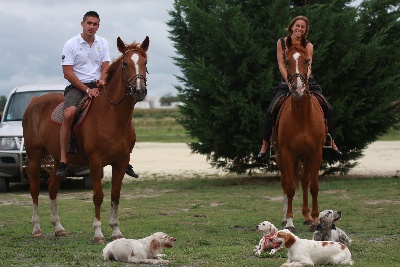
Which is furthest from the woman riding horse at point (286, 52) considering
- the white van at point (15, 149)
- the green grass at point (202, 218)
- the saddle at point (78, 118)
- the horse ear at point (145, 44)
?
the white van at point (15, 149)

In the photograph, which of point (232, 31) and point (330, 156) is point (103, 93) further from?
point (330, 156)

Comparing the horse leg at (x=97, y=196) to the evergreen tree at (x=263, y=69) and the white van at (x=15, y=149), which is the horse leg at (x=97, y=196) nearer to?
the white van at (x=15, y=149)

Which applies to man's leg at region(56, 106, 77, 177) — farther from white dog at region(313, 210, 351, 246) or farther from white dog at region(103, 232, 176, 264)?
white dog at region(313, 210, 351, 246)

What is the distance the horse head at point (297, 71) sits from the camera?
10.2m

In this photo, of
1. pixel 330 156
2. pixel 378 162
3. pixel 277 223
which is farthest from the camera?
pixel 378 162

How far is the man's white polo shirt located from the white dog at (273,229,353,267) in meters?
4.08

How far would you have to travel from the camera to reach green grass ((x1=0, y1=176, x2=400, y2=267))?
8578mm

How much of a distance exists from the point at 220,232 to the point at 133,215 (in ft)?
9.15

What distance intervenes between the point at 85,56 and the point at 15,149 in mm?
7583

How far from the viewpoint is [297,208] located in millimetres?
13859

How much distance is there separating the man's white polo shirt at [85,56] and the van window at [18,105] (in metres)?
8.62

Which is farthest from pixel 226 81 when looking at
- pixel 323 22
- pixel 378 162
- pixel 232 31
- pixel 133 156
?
pixel 133 156

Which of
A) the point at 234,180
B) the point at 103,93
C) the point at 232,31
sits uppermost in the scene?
the point at 232,31

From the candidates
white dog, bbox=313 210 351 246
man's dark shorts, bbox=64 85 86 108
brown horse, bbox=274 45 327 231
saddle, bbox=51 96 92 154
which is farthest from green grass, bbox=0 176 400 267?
man's dark shorts, bbox=64 85 86 108
